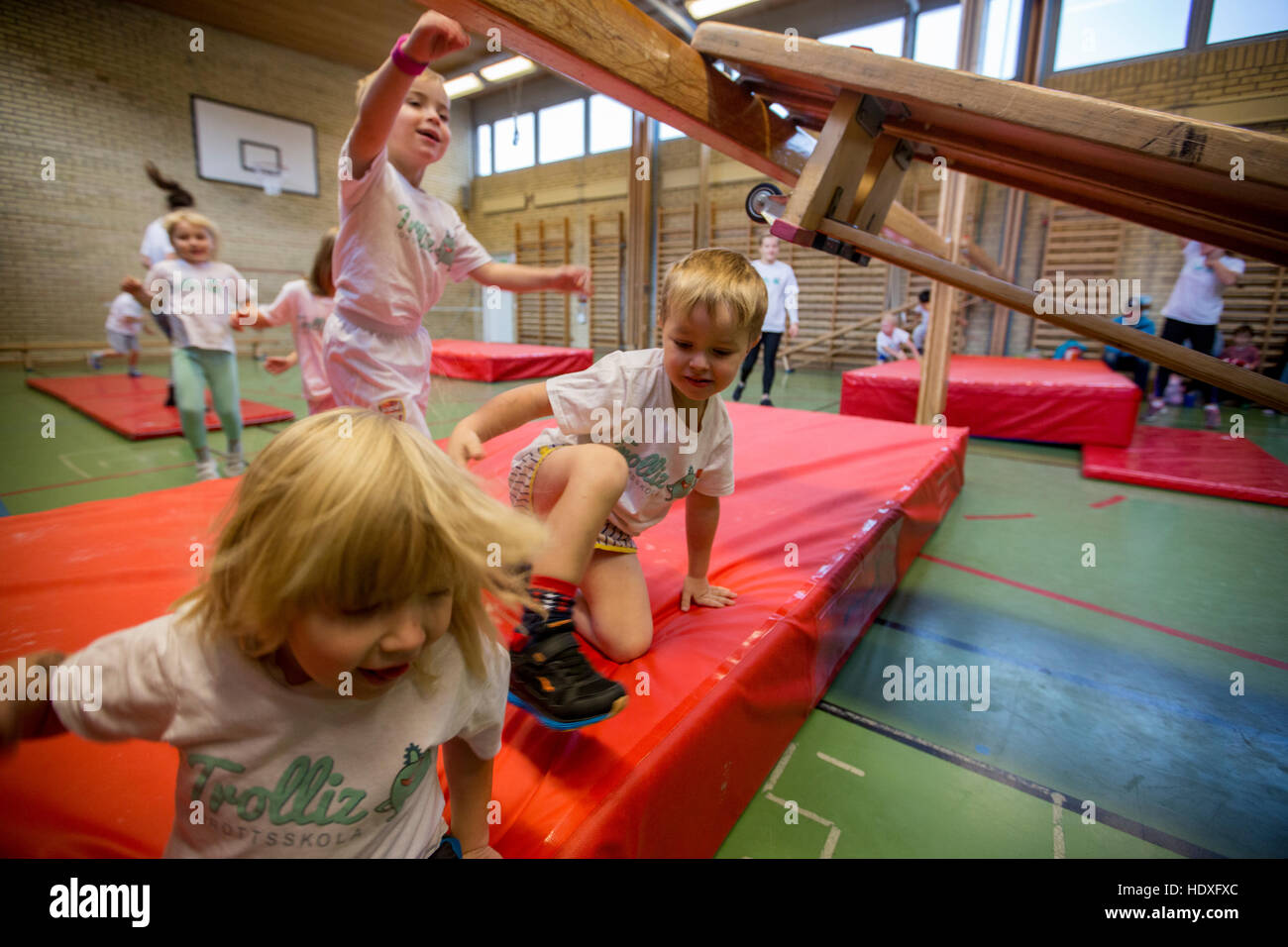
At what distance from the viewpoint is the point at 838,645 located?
5.36ft

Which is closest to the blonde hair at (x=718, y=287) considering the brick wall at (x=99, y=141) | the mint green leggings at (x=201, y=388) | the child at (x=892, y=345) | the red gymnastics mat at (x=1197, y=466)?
the mint green leggings at (x=201, y=388)

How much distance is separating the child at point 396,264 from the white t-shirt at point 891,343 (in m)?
6.27

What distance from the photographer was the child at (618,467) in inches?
42.6

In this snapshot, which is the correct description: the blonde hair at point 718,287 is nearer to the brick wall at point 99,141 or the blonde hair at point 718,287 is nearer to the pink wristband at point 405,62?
the pink wristband at point 405,62

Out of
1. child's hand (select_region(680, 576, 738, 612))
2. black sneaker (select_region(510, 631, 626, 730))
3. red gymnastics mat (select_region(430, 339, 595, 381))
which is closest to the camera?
black sneaker (select_region(510, 631, 626, 730))

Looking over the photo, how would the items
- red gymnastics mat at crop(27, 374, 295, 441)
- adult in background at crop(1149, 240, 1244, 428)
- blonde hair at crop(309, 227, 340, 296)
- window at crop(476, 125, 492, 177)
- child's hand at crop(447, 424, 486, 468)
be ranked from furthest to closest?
1. window at crop(476, 125, 492, 177)
2. adult in background at crop(1149, 240, 1244, 428)
3. red gymnastics mat at crop(27, 374, 295, 441)
4. blonde hair at crop(309, 227, 340, 296)
5. child's hand at crop(447, 424, 486, 468)

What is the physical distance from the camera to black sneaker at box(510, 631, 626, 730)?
0.95 metres

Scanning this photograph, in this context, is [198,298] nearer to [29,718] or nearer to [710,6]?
[29,718]

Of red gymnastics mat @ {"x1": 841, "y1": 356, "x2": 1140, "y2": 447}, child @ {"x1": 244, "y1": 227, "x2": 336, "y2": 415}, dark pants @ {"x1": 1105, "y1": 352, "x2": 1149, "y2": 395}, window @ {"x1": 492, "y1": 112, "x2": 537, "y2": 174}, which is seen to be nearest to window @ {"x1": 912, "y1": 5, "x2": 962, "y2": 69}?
dark pants @ {"x1": 1105, "y1": 352, "x2": 1149, "y2": 395}

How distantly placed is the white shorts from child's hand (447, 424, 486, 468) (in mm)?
694

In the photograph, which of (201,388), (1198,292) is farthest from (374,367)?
(1198,292)

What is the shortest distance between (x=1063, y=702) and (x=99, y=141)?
12.8m

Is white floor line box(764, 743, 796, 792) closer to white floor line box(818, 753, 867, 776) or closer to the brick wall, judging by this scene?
white floor line box(818, 753, 867, 776)

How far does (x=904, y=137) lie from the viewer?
157 cm
